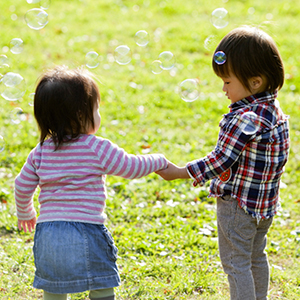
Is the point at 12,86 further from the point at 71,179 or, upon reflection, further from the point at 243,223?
the point at 243,223

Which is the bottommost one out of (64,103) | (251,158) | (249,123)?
(251,158)

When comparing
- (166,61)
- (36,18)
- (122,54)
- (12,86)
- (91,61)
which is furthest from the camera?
(36,18)

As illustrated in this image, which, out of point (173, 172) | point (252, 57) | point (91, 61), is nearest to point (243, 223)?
point (173, 172)

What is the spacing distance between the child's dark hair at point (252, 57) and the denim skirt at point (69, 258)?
3.78ft

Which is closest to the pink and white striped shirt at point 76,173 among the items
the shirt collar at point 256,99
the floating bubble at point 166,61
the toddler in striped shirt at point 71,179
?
the toddler in striped shirt at point 71,179

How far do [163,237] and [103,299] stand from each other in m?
1.36

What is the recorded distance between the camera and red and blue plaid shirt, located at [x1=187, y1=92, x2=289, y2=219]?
2.43 metres

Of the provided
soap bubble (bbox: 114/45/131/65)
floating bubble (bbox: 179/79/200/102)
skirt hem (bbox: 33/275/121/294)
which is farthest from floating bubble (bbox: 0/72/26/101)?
skirt hem (bbox: 33/275/121/294)

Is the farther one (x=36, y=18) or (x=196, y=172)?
(x=36, y=18)

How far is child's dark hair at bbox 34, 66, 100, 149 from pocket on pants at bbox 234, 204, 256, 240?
96 cm

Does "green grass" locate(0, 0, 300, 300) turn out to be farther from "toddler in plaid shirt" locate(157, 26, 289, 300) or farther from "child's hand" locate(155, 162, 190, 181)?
"child's hand" locate(155, 162, 190, 181)

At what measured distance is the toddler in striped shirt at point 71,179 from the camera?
229 centimetres

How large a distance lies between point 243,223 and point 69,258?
38.3 inches

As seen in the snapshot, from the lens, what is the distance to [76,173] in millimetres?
2299
